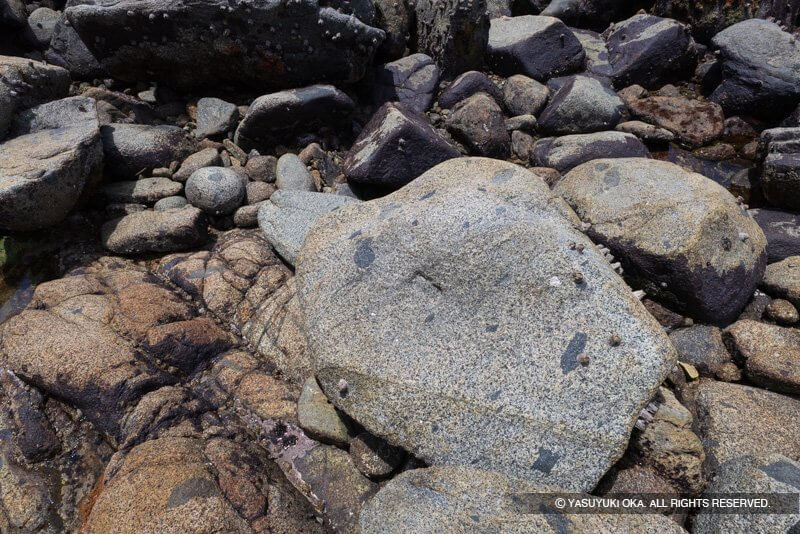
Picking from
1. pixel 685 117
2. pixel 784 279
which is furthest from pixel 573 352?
pixel 685 117

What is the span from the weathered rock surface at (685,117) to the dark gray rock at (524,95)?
120cm

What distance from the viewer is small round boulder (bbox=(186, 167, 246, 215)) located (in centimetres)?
497

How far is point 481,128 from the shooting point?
5.73m

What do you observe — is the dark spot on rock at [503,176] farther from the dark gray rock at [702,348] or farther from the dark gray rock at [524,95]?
the dark gray rock at [524,95]

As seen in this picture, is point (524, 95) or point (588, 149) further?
point (524, 95)

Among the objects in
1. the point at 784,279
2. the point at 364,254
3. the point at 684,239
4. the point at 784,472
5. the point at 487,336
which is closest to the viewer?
the point at 784,472

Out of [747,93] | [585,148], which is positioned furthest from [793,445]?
[747,93]

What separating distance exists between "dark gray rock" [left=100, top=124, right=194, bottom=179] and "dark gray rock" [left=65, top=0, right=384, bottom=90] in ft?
3.34

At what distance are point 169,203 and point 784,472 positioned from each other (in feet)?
18.0

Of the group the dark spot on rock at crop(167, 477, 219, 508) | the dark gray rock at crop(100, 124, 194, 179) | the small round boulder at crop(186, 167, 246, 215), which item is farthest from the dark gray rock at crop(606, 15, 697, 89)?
the dark spot on rock at crop(167, 477, 219, 508)

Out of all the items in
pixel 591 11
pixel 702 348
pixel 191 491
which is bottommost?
pixel 702 348

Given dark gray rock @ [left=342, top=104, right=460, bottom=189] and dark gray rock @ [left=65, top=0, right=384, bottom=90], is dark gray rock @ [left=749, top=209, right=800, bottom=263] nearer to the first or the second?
dark gray rock @ [left=342, top=104, right=460, bottom=189]

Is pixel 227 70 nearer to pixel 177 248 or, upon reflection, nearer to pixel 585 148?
pixel 177 248

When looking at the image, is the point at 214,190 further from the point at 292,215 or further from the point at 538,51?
the point at 538,51
